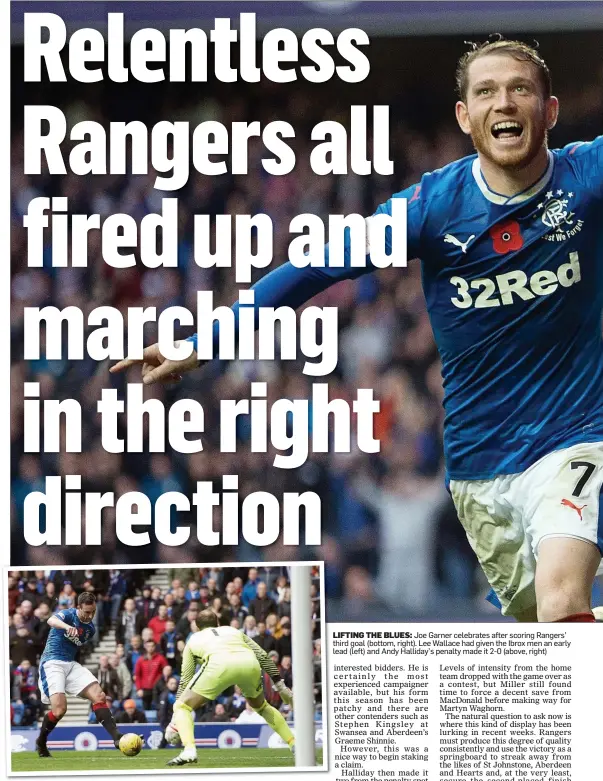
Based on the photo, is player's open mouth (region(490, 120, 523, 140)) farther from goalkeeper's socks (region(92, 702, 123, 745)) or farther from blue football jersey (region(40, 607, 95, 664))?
goalkeeper's socks (region(92, 702, 123, 745))

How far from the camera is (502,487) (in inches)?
121

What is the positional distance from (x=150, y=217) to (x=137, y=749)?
1802 millimetres

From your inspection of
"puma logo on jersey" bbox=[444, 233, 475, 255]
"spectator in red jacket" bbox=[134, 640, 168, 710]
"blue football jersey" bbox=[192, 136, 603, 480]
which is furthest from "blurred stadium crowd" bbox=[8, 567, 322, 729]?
"puma logo on jersey" bbox=[444, 233, 475, 255]

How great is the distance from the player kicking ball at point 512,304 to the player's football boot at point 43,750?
1258mm

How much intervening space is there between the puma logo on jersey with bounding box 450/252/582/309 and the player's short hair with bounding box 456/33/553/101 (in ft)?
2.00

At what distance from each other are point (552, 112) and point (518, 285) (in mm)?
608

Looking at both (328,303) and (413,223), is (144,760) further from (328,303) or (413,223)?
(413,223)

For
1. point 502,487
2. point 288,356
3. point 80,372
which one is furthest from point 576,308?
point 80,372

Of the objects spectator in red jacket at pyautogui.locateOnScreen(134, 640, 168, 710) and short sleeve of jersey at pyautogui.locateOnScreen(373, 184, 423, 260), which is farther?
short sleeve of jersey at pyautogui.locateOnScreen(373, 184, 423, 260)

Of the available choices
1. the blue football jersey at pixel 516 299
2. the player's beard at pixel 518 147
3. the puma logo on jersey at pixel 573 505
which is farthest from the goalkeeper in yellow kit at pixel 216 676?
the player's beard at pixel 518 147

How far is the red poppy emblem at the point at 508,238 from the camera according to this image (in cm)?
306

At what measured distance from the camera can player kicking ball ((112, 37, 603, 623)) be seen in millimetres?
3039

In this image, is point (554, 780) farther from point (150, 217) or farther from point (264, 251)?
point (150, 217)

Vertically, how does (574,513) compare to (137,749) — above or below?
above
